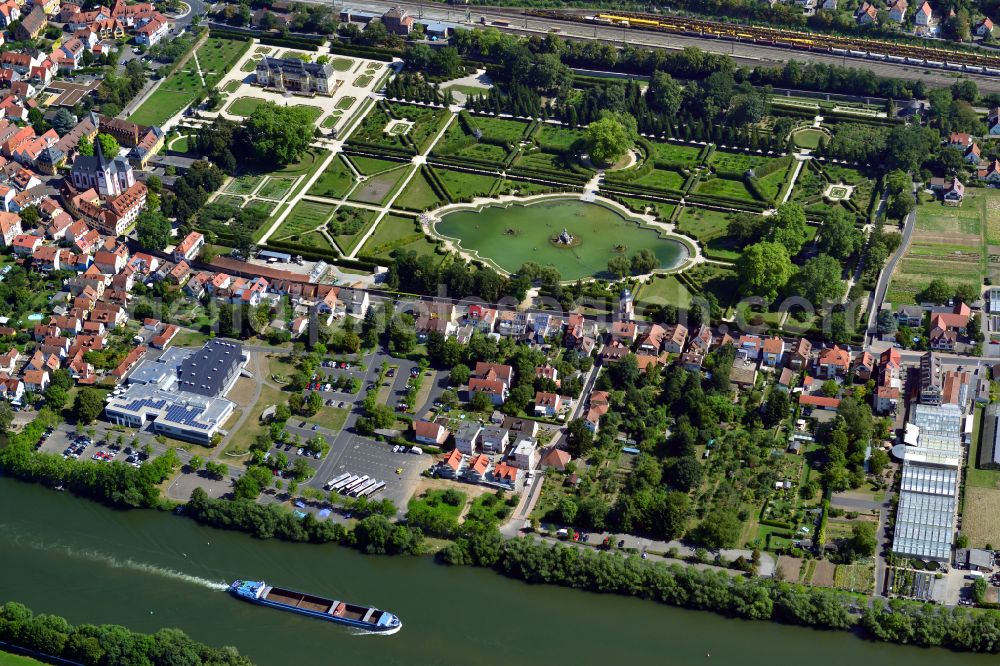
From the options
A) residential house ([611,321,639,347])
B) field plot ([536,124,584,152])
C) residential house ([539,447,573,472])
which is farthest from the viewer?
field plot ([536,124,584,152])

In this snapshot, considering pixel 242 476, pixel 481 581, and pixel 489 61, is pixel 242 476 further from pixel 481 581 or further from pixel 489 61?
pixel 489 61

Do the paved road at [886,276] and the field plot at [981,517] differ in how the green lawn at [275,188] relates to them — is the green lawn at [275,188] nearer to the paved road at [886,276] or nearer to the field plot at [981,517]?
the paved road at [886,276]

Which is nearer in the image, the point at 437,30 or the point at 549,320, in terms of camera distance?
the point at 549,320

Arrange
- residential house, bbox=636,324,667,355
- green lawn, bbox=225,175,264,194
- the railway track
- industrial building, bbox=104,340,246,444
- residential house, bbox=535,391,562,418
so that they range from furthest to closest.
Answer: the railway track < green lawn, bbox=225,175,264,194 < residential house, bbox=636,324,667,355 < residential house, bbox=535,391,562,418 < industrial building, bbox=104,340,246,444

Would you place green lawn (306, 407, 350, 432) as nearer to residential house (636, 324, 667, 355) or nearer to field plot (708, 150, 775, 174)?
residential house (636, 324, 667, 355)

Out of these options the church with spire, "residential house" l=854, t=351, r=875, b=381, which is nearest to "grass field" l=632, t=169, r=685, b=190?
"residential house" l=854, t=351, r=875, b=381

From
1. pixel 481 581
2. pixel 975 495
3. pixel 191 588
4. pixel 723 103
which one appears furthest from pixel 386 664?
pixel 723 103

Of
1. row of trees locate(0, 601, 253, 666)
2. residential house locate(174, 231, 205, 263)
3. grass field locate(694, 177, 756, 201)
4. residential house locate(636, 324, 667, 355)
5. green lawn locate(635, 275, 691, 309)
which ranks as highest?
grass field locate(694, 177, 756, 201)

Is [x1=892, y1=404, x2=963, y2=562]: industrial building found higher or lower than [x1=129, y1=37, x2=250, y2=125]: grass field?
lower

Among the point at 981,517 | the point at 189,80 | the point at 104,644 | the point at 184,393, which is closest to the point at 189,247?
the point at 184,393
